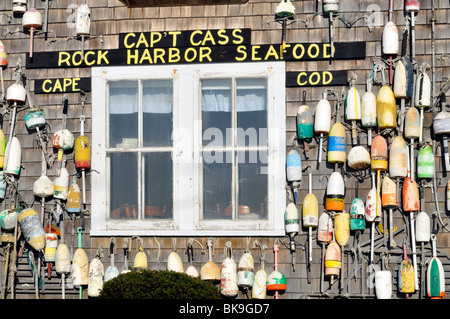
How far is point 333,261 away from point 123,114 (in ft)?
10.3

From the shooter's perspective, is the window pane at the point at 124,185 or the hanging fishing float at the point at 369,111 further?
the window pane at the point at 124,185

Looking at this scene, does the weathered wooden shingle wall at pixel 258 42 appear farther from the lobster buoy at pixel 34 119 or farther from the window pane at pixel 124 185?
the window pane at pixel 124 185

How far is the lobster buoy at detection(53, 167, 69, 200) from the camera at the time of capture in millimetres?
12875

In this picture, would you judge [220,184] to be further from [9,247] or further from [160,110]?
[9,247]

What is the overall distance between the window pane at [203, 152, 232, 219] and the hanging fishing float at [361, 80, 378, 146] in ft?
5.49

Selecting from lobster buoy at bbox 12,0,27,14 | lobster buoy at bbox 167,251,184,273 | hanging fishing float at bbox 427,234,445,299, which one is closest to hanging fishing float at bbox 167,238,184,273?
lobster buoy at bbox 167,251,184,273

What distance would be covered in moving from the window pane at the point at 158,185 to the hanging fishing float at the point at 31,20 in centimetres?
205

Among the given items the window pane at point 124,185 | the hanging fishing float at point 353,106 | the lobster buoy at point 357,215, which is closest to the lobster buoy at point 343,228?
the lobster buoy at point 357,215

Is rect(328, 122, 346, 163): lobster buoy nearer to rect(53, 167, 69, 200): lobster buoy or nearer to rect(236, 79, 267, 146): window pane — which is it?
rect(236, 79, 267, 146): window pane

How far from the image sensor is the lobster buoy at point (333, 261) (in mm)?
12312

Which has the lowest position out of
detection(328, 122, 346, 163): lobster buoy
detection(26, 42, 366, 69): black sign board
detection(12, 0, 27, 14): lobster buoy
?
detection(328, 122, 346, 163): lobster buoy

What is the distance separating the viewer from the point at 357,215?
12.3m
